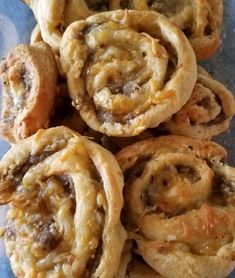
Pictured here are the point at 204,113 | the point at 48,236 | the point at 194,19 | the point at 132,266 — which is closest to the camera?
the point at 48,236

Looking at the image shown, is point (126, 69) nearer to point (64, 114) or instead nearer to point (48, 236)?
point (64, 114)

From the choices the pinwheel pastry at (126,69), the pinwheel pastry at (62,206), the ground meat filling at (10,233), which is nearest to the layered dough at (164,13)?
the pinwheel pastry at (126,69)

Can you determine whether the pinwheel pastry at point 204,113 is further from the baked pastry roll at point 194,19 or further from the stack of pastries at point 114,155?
the baked pastry roll at point 194,19

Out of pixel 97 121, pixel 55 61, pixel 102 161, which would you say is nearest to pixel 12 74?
pixel 55 61

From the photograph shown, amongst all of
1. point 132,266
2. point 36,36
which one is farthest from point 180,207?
point 36,36

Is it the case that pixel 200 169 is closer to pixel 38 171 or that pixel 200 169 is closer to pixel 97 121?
pixel 97 121

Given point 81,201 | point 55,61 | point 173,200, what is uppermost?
point 55,61
